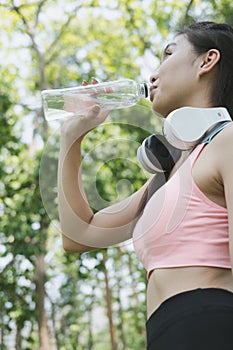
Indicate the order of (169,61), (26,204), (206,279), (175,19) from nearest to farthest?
(206,279)
(169,61)
(26,204)
(175,19)

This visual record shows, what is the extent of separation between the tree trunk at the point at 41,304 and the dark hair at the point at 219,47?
5789 mm

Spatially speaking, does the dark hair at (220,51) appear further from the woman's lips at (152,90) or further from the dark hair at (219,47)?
the woman's lips at (152,90)

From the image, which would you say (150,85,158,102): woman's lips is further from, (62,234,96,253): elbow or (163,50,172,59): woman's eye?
(62,234,96,253): elbow

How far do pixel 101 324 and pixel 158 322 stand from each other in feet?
38.5

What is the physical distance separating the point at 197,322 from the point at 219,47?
0.57 m

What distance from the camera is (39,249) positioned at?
21.5 feet

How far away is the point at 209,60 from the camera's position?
1.27 meters

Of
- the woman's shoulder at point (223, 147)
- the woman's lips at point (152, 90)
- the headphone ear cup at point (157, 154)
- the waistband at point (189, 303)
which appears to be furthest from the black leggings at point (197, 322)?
the woman's lips at point (152, 90)

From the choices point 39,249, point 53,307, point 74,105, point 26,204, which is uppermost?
point 74,105

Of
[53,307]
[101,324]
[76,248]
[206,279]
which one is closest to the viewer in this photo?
[206,279]

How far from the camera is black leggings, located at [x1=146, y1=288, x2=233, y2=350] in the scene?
1.00m

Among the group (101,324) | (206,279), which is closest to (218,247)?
(206,279)

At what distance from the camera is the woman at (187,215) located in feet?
3.35

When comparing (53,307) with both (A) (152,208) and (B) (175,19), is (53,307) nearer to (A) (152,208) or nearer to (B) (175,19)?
(B) (175,19)
